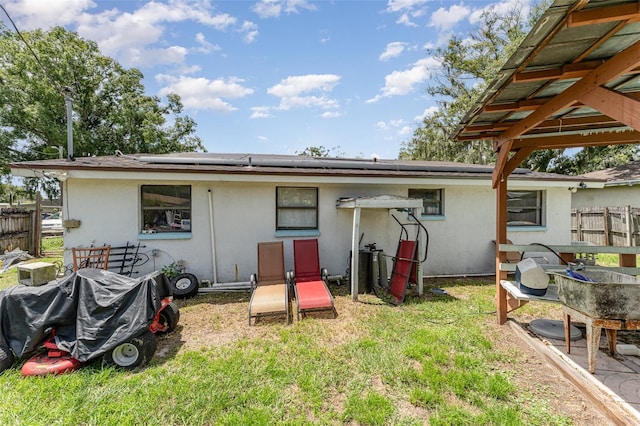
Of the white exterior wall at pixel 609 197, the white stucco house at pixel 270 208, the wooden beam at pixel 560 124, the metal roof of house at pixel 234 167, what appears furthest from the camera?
the white exterior wall at pixel 609 197

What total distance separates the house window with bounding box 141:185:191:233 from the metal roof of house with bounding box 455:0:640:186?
5802 millimetres

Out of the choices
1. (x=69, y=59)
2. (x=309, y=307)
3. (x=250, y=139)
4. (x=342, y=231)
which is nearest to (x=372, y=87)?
(x=342, y=231)

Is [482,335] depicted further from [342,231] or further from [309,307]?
[342,231]

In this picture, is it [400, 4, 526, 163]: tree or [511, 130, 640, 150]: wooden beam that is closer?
[511, 130, 640, 150]: wooden beam

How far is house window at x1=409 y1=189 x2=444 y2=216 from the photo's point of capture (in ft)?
24.5

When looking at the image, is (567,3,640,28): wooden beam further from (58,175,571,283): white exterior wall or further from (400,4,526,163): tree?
(400,4,526,163): tree

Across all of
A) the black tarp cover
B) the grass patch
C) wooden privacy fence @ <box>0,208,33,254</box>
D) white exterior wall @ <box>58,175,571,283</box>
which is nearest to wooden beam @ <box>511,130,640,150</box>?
white exterior wall @ <box>58,175,571,283</box>

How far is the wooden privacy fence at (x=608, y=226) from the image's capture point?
10.0 metres

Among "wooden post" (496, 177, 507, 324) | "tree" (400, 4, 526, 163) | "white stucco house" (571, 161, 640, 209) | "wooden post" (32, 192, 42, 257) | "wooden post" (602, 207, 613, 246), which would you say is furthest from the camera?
"tree" (400, 4, 526, 163)

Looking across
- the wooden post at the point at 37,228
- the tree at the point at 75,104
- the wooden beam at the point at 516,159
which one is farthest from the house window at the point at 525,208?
the tree at the point at 75,104

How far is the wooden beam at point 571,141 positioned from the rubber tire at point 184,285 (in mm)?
6360

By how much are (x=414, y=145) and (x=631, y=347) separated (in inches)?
811

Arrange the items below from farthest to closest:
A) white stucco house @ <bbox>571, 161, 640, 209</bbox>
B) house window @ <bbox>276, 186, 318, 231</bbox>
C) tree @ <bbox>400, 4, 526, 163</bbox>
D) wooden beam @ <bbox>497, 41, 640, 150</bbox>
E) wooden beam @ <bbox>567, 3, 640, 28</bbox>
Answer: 1. tree @ <bbox>400, 4, 526, 163</bbox>
2. white stucco house @ <bbox>571, 161, 640, 209</bbox>
3. house window @ <bbox>276, 186, 318, 231</bbox>
4. wooden beam @ <bbox>497, 41, 640, 150</bbox>
5. wooden beam @ <bbox>567, 3, 640, 28</bbox>

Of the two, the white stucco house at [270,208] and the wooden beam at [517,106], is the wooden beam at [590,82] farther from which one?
the white stucco house at [270,208]
